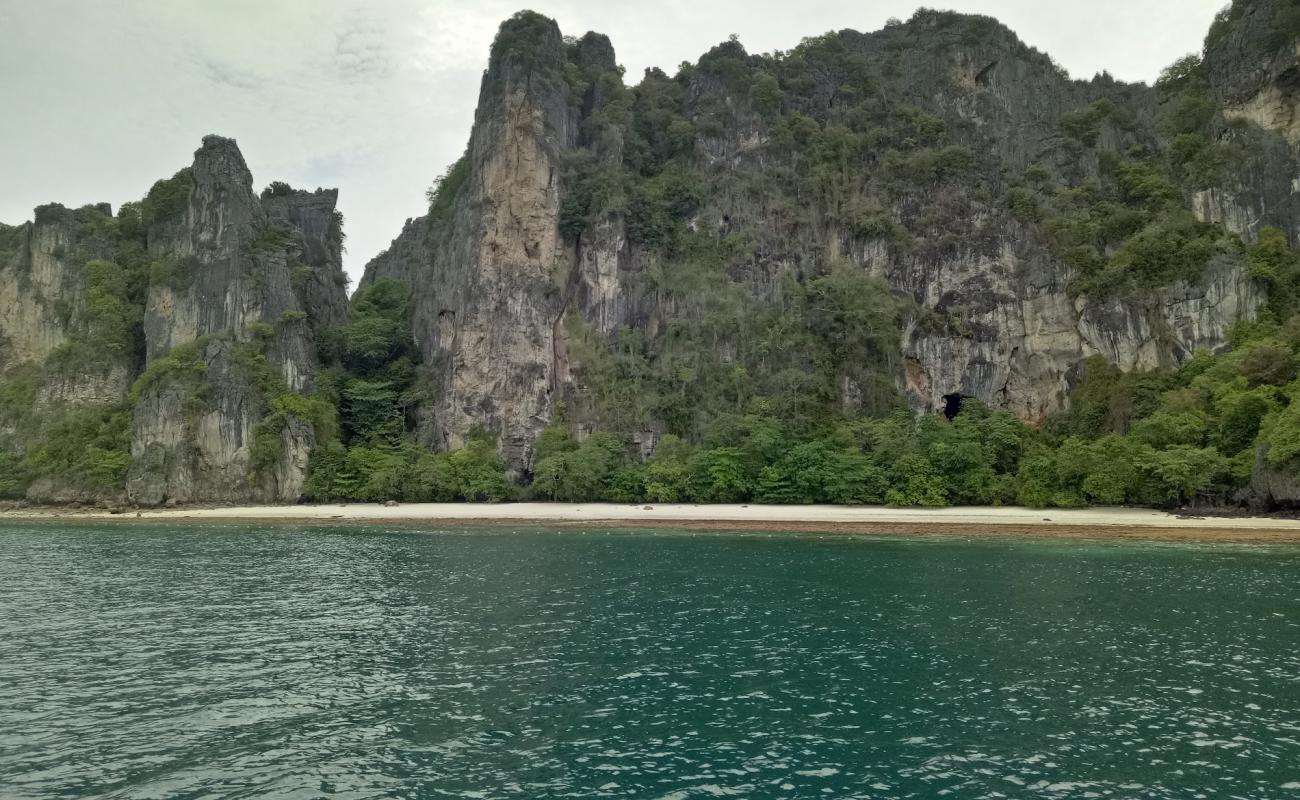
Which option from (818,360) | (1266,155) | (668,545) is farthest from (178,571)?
(1266,155)

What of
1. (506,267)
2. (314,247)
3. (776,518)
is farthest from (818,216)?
(314,247)

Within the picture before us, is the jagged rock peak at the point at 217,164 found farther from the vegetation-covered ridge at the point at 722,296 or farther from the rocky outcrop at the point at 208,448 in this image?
the rocky outcrop at the point at 208,448

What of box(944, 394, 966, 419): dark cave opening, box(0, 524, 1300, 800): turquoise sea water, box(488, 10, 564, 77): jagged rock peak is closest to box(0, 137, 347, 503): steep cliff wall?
box(488, 10, 564, 77): jagged rock peak

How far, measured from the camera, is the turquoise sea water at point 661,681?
10617mm

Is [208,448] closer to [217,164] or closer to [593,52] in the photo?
[217,164]

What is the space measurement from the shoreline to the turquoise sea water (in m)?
8.76

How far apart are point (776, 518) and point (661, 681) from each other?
3199cm

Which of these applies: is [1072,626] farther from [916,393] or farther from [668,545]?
[916,393]

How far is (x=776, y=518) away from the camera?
46125 millimetres

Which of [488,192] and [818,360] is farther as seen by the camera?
[488,192]

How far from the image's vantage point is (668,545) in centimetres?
3719

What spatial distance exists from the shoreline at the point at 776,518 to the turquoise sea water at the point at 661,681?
876 centimetres

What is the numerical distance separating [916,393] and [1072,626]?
4582 cm

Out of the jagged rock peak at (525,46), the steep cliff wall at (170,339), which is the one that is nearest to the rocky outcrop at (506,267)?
the jagged rock peak at (525,46)
